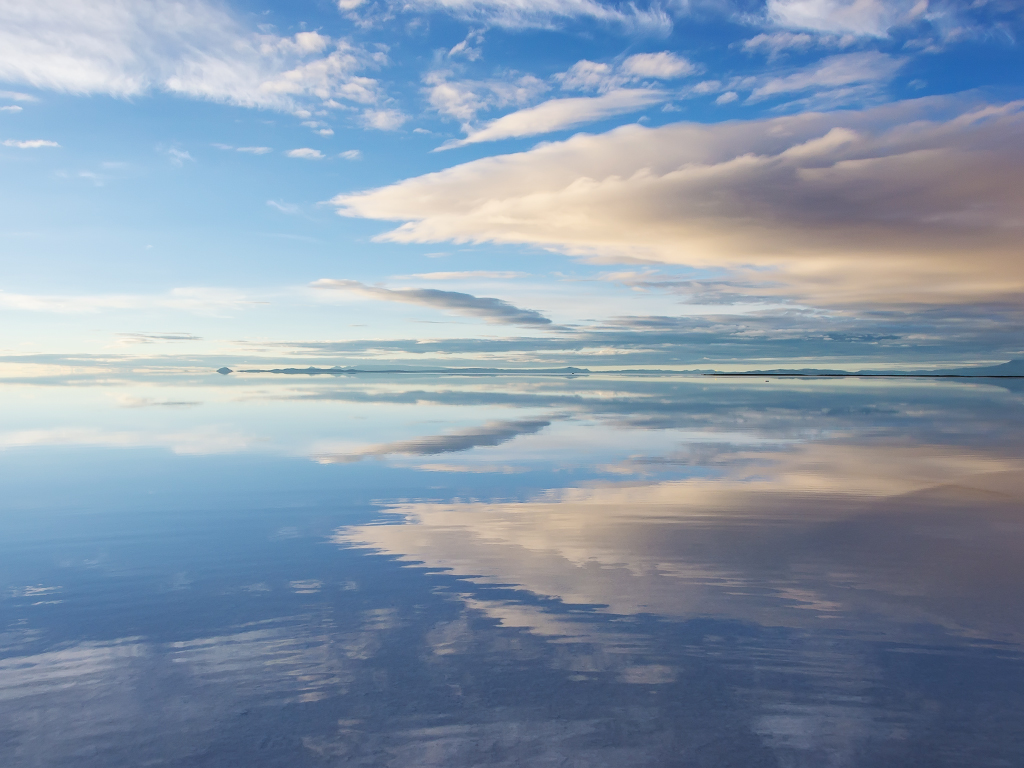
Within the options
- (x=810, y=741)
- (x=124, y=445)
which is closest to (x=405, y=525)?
(x=810, y=741)

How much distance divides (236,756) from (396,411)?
1342 inches

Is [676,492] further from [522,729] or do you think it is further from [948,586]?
[522,729]

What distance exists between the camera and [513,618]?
7344mm

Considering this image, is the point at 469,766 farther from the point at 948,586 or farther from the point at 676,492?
the point at 676,492

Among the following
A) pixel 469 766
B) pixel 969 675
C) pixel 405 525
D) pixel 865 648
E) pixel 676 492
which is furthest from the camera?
pixel 676 492

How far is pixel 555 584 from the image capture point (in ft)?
27.7

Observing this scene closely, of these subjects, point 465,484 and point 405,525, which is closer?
point 405,525

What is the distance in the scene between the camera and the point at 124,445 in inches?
886

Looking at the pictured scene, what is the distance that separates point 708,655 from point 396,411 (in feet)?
110

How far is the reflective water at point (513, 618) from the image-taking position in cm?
515

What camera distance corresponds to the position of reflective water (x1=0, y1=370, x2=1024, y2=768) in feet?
16.9

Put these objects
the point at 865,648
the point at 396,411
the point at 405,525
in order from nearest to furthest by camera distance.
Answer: the point at 865,648
the point at 405,525
the point at 396,411

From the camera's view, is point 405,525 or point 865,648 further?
point 405,525

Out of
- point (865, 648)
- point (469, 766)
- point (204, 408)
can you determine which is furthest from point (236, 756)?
point (204, 408)
